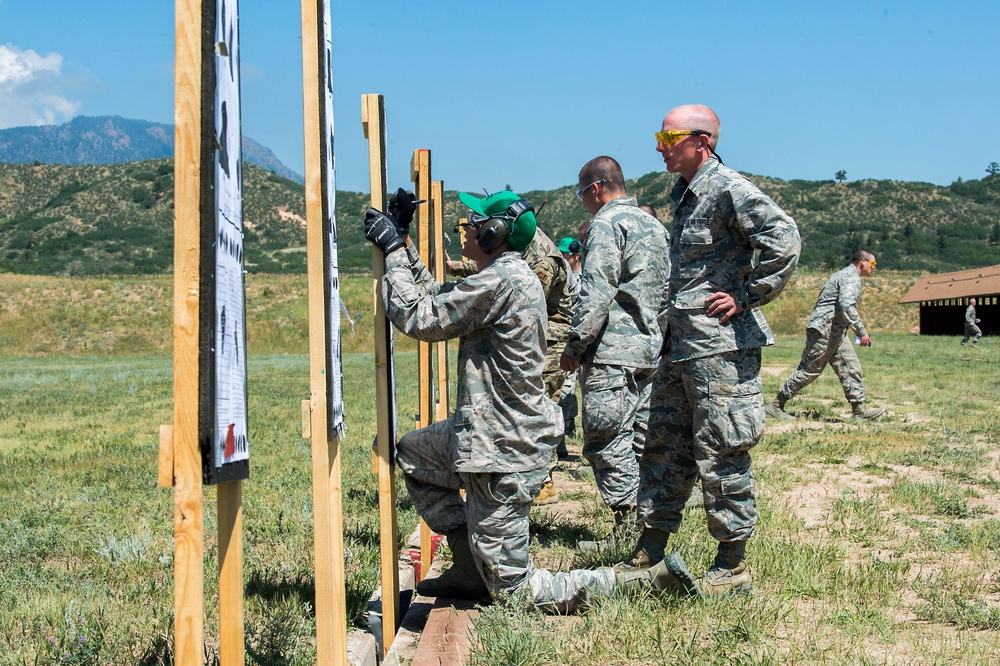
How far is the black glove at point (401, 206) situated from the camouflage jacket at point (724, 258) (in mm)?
1390

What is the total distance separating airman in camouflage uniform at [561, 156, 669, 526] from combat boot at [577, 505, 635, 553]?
0.01 meters

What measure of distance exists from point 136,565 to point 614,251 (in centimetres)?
332

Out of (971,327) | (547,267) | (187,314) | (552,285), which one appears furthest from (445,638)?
(971,327)

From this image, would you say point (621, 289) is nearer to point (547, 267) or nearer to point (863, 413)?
point (547, 267)

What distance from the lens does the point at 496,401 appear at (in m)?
4.11

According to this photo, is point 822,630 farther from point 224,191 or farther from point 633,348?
point 224,191

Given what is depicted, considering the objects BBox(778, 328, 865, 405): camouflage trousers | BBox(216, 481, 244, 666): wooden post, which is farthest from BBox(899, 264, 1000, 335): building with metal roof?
BBox(216, 481, 244, 666): wooden post

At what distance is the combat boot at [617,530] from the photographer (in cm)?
534

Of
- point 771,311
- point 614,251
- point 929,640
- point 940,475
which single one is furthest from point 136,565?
point 771,311

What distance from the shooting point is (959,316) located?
39562mm

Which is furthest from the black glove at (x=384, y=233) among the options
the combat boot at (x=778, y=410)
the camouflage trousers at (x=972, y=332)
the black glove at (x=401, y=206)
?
the camouflage trousers at (x=972, y=332)

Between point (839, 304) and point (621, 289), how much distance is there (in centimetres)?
630

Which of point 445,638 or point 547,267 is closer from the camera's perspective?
point 445,638

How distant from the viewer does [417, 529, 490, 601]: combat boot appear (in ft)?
15.0
